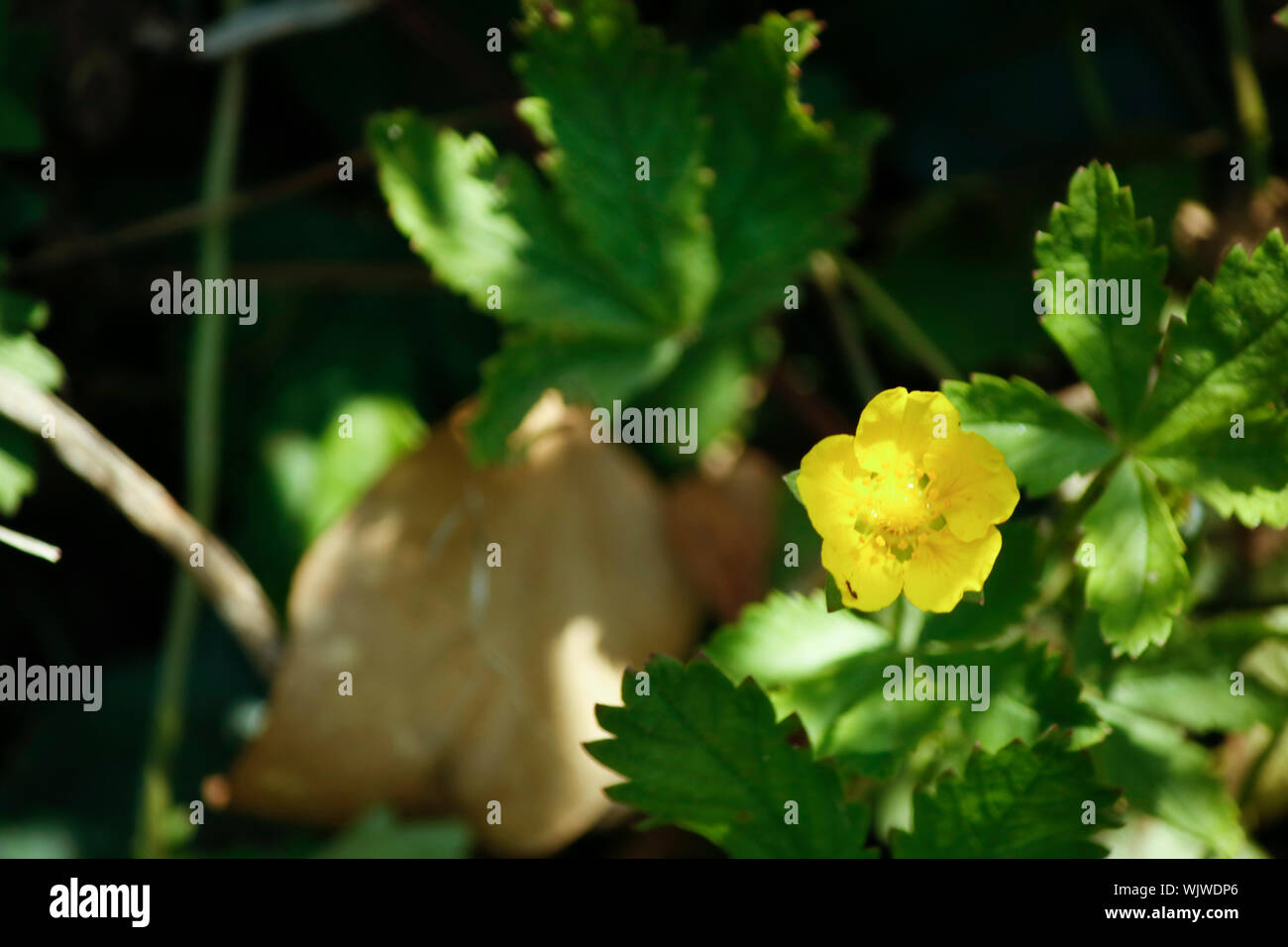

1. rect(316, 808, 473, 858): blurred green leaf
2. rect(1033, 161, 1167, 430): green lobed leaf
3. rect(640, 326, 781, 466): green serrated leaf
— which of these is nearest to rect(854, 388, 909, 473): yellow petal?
rect(1033, 161, 1167, 430): green lobed leaf

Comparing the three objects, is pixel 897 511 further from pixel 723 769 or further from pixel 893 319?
pixel 893 319

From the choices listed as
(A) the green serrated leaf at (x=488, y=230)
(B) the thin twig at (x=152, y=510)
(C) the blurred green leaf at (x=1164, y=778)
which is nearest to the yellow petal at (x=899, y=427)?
(C) the blurred green leaf at (x=1164, y=778)

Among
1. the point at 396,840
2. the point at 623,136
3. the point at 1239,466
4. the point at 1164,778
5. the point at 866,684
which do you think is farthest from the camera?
the point at 396,840

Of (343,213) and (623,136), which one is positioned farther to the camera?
(343,213)

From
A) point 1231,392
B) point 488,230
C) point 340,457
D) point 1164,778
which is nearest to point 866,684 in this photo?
point 1164,778

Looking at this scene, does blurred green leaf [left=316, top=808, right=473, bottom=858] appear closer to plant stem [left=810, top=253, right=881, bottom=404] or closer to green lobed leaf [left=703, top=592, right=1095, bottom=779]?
green lobed leaf [left=703, top=592, right=1095, bottom=779]
